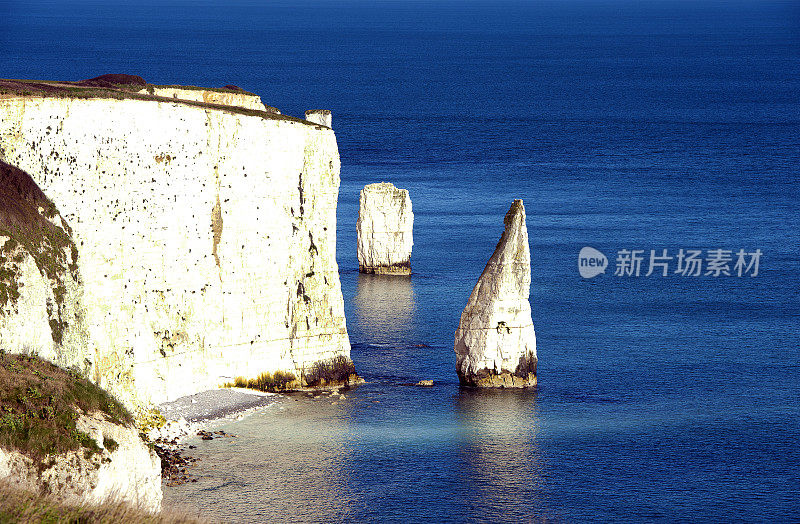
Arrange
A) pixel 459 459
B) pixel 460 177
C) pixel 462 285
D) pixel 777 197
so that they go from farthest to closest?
pixel 460 177, pixel 777 197, pixel 462 285, pixel 459 459

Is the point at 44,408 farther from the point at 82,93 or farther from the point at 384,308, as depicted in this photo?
the point at 384,308

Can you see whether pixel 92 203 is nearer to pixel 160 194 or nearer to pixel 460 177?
pixel 160 194

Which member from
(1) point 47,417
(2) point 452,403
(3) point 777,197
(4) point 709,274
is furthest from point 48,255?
(3) point 777,197

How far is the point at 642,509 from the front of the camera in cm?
5469

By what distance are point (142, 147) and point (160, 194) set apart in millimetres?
2424

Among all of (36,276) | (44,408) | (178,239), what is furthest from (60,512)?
(178,239)

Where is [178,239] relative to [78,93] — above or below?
below

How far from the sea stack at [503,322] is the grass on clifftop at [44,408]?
28.4m

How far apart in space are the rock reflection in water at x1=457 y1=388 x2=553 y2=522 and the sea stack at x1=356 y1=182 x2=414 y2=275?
33.3 meters

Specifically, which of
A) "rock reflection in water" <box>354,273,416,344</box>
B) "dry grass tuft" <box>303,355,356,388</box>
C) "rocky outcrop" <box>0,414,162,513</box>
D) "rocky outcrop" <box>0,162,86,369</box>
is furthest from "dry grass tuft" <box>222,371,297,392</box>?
"rocky outcrop" <box>0,414,162,513</box>

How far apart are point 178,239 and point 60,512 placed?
31604 millimetres

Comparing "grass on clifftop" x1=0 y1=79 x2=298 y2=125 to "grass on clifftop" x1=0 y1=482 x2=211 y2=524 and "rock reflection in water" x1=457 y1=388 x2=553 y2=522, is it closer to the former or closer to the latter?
"rock reflection in water" x1=457 y1=388 x2=553 y2=522

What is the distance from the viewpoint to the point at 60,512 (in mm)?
33750

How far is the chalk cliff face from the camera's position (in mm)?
58531
